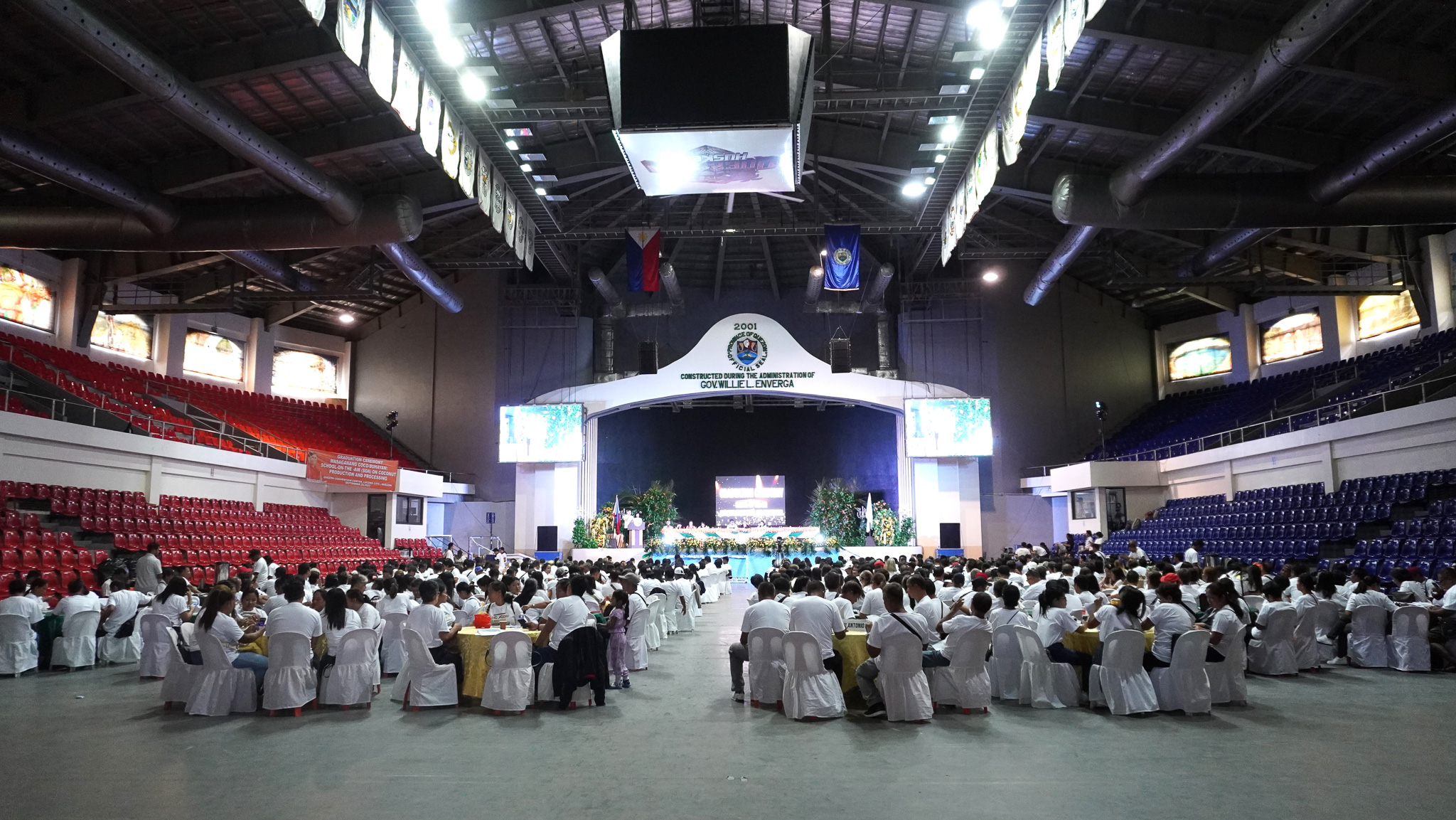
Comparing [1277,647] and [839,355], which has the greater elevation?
[839,355]

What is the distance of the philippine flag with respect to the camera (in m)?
22.5

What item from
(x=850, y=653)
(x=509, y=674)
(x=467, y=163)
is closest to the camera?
(x=509, y=674)

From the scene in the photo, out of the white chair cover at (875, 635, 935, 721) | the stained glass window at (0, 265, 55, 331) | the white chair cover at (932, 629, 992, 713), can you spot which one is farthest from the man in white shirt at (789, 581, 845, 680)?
the stained glass window at (0, 265, 55, 331)

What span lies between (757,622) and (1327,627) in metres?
7.27

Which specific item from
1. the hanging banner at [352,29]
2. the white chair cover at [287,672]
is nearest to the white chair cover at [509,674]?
the white chair cover at [287,672]

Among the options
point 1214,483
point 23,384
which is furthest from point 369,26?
point 1214,483

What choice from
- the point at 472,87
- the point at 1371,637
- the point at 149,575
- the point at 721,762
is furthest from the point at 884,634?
the point at 472,87

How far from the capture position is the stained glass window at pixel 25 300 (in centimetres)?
2219

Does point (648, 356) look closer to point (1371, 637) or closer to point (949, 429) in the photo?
point (949, 429)

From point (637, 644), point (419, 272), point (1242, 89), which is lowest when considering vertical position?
point (637, 644)

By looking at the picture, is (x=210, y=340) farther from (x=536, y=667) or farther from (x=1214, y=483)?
(x=1214, y=483)

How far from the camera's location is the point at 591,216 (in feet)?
84.6

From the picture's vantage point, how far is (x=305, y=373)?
108ft

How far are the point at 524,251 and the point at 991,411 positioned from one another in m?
17.1
